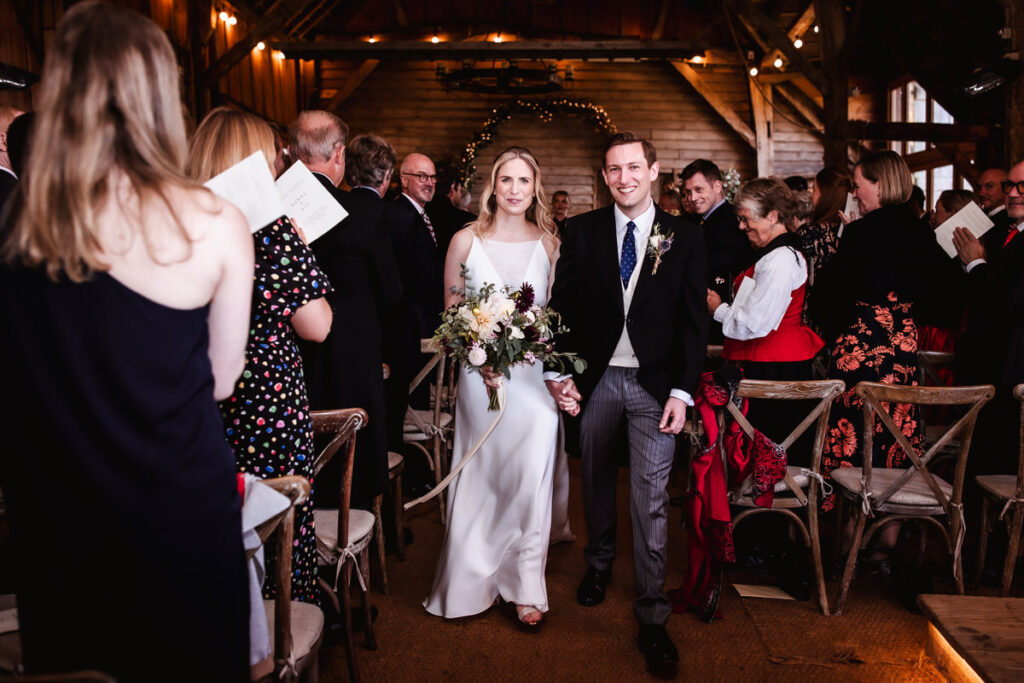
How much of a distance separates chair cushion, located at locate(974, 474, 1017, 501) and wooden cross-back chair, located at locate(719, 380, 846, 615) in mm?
722

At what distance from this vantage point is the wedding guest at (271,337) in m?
1.93

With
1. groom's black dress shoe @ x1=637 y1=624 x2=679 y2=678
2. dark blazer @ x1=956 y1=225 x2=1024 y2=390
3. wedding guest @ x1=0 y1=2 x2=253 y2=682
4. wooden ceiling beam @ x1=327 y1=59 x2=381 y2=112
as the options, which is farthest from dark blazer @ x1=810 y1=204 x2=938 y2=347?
wooden ceiling beam @ x1=327 y1=59 x2=381 y2=112

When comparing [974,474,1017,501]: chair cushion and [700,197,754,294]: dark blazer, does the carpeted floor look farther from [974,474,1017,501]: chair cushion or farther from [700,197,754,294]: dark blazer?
[700,197,754,294]: dark blazer

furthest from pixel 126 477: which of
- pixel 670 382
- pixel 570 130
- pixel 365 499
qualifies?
pixel 570 130

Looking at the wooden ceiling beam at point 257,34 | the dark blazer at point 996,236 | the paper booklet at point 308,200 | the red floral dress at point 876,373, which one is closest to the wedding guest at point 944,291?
the red floral dress at point 876,373

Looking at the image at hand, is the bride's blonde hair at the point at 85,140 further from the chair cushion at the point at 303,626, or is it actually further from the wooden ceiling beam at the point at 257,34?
the wooden ceiling beam at the point at 257,34

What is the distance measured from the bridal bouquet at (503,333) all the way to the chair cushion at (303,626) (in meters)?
1.12

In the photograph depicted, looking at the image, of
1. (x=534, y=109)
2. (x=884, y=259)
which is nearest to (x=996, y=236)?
(x=884, y=259)

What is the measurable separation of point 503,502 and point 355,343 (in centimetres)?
92

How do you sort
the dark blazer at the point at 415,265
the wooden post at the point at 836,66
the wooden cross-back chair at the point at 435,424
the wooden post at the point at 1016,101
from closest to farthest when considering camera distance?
the wooden cross-back chair at the point at 435,424
the dark blazer at the point at 415,265
the wooden post at the point at 1016,101
the wooden post at the point at 836,66

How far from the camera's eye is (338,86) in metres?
13.9

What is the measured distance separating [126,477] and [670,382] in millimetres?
2019

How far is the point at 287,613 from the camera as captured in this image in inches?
67.6

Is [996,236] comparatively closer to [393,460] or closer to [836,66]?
[393,460]
